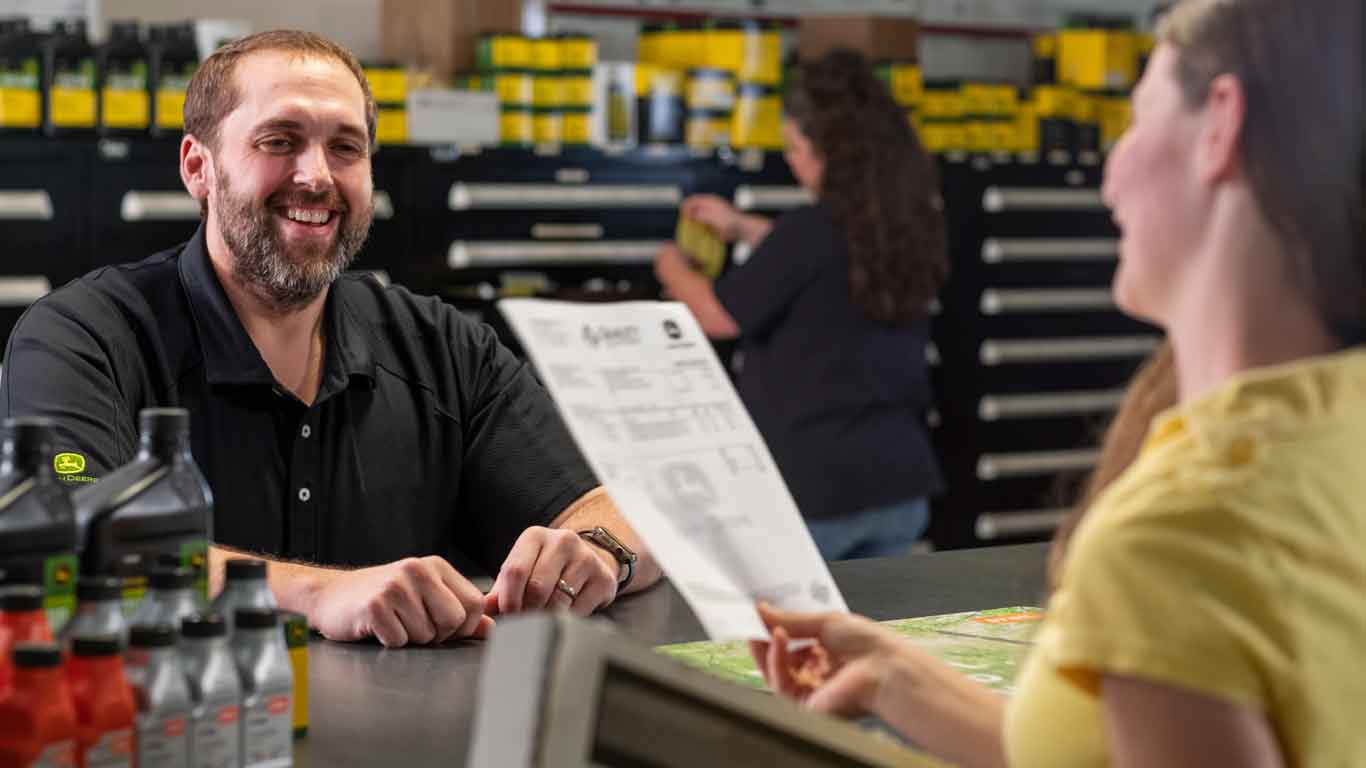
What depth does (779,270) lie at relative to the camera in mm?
4660

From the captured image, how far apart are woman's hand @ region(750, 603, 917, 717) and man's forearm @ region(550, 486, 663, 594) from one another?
0.83m

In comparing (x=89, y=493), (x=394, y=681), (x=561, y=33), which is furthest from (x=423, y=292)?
(x=89, y=493)

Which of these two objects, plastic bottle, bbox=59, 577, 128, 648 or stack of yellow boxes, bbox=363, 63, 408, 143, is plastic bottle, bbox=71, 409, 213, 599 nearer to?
plastic bottle, bbox=59, 577, 128, 648

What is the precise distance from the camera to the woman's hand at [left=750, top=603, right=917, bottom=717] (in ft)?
4.87

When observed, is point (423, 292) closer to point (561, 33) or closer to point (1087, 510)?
point (561, 33)

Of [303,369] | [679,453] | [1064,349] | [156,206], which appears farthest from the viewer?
[1064,349]

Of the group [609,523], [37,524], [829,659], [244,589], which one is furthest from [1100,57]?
[37,524]

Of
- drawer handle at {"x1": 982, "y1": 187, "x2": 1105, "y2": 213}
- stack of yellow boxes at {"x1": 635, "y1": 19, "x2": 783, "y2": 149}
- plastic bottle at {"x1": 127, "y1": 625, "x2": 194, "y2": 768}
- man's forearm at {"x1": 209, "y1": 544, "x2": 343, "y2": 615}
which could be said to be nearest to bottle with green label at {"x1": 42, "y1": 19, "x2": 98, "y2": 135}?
stack of yellow boxes at {"x1": 635, "y1": 19, "x2": 783, "y2": 149}

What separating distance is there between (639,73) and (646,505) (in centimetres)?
424

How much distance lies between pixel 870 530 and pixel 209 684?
3.34 m

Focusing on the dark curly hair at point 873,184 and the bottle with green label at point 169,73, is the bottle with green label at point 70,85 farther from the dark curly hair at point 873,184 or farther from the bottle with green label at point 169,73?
the dark curly hair at point 873,184

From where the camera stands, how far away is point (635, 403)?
58.4 inches

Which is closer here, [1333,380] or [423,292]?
[1333,380]

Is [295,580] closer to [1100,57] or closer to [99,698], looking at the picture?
[99,698]
